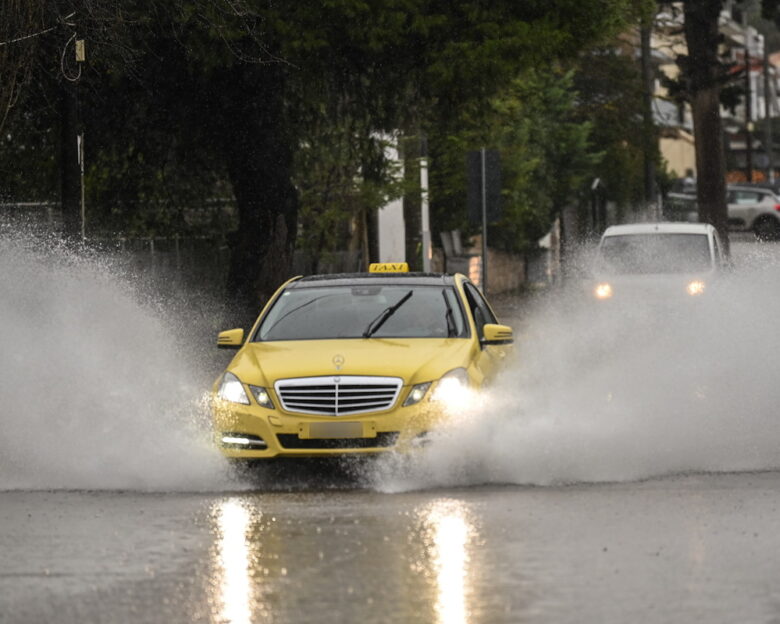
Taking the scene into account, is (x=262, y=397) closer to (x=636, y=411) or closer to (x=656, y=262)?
(x=636, y=411)

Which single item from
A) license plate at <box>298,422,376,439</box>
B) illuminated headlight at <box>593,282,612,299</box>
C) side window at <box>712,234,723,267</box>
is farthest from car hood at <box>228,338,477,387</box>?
side window at <box>712,234,723,267</box>

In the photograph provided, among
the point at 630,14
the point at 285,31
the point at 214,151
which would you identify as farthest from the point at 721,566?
the point at 630,14

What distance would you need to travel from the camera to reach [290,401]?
1351cm

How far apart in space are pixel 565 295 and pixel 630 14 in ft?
26.7

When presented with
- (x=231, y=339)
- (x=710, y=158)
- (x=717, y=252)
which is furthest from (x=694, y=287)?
(x=710, y=158)

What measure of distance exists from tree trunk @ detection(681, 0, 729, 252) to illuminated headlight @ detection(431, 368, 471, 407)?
34.1 meters

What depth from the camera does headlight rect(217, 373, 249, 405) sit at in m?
13.6

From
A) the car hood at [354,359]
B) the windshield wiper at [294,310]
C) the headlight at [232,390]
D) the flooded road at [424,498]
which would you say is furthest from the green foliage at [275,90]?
the headlight at [232,390]

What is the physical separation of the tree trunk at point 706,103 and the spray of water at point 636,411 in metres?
25.1

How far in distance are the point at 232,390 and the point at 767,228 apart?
192 feet

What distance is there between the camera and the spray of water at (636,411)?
1352 centimetres

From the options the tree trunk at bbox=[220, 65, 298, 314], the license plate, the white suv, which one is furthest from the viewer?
the white suv

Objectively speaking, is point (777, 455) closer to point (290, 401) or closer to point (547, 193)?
point (290, 401)

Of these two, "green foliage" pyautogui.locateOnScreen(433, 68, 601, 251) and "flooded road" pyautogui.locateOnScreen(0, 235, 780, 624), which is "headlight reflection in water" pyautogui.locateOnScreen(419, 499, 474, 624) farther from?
"green foliage" pyautogui.locateOnScreen(433, 68, 601, 251)
